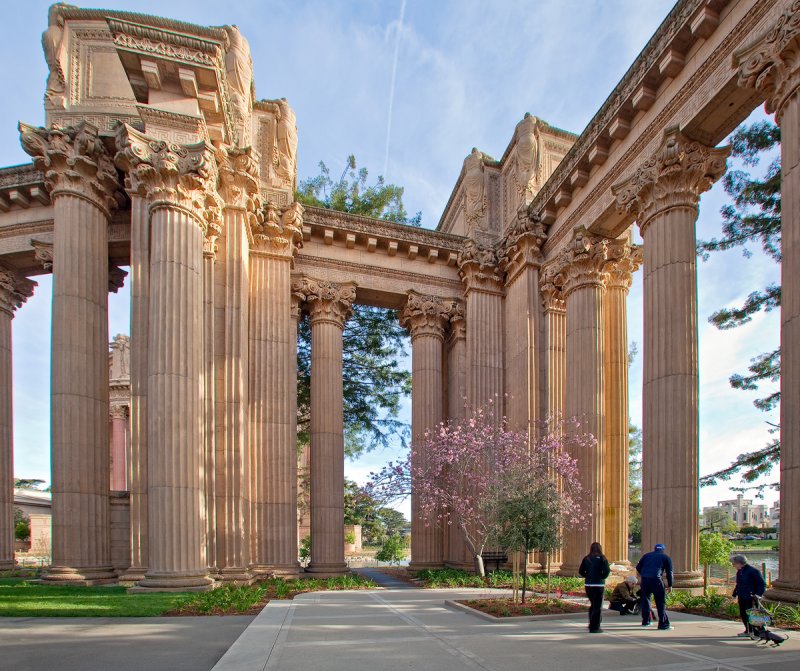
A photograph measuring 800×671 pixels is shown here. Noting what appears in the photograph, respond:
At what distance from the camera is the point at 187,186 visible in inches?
677

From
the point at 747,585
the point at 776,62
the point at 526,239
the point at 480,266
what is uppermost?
the point at 776,62

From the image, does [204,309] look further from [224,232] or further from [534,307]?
[534,307]

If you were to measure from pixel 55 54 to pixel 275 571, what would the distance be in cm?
1816

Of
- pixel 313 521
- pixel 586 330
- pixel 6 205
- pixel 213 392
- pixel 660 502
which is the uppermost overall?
pixel 6 205

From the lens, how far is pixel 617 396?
68.2 feet

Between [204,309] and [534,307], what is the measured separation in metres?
12.0

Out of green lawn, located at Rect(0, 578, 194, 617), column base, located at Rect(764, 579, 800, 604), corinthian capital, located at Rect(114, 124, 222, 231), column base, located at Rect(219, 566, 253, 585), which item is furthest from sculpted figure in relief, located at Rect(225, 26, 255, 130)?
column base, located at Rect(764, 579, 800, 604)

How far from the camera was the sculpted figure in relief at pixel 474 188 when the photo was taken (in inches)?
1066

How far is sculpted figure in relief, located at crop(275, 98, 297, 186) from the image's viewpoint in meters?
24.6

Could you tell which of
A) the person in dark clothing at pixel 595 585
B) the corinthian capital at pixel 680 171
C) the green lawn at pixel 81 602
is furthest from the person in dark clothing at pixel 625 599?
the corinthian capital at pixel 680 171

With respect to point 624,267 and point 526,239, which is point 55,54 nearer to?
point 526,239

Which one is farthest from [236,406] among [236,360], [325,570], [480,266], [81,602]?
[480,266]

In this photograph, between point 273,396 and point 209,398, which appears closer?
point 209,398

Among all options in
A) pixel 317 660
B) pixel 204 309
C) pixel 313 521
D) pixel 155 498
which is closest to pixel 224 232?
pixel 204 309
